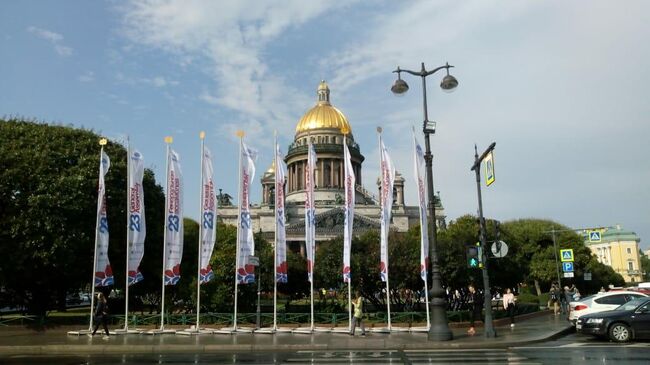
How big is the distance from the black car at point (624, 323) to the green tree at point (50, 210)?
22.7 metres

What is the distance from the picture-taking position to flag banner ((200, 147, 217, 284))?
2273cm

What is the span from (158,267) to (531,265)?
55063mm

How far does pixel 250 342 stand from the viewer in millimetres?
19641

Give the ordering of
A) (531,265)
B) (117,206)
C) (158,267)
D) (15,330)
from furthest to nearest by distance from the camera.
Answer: (531,265)
(158,267)
(117,206)
(15,330)

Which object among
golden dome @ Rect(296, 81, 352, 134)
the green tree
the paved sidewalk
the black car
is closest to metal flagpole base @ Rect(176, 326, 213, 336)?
the paved sidewalk

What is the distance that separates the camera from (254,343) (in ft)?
63.3

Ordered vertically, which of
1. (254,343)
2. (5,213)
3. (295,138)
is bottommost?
(254,343)

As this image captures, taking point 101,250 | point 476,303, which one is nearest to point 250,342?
point 101,250

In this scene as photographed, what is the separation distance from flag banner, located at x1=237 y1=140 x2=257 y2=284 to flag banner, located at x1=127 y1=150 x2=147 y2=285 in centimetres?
425

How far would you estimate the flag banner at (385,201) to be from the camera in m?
22.6

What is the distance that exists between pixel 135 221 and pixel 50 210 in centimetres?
546

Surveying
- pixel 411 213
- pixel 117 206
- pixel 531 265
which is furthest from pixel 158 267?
pixel 411 213

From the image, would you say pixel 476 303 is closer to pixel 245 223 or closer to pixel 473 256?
pixel 473 256

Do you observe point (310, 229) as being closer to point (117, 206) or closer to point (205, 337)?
point (205, 337)
